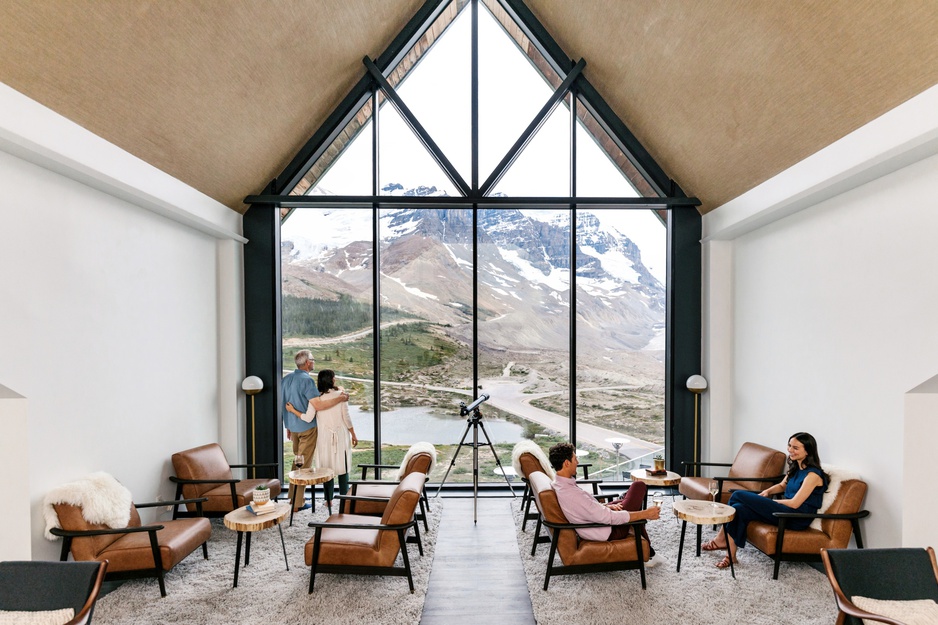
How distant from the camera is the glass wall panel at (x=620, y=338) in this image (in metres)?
6.75

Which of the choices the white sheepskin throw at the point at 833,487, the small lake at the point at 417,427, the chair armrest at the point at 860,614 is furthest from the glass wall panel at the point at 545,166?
the chair armrest at the point at 860,614

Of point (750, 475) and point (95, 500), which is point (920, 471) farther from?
point (95, 500)

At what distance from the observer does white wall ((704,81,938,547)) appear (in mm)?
3801

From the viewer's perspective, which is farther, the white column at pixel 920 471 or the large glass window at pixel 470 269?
the large glass window at pixel 470 269

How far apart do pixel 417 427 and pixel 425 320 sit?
4.64 feet

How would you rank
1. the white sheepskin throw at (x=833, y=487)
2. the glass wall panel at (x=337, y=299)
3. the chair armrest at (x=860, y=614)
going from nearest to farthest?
the chair armrest at (x=860, y=614) < the white sheepskin throw at (x=833, y=487) < the glass wall panel at (x=337, y=299)

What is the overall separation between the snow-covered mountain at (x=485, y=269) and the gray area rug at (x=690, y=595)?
9.68 feet

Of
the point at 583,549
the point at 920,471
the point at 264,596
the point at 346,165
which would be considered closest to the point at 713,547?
the point at 583,549

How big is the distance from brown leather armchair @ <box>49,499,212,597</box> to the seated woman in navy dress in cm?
444

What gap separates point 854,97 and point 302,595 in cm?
564

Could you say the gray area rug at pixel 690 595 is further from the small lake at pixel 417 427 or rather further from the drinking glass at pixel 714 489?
the small lake at pixel 417 427

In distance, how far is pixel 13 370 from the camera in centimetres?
357

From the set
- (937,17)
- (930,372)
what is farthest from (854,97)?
(930,372)

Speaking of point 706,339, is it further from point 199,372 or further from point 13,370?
point 13,370
